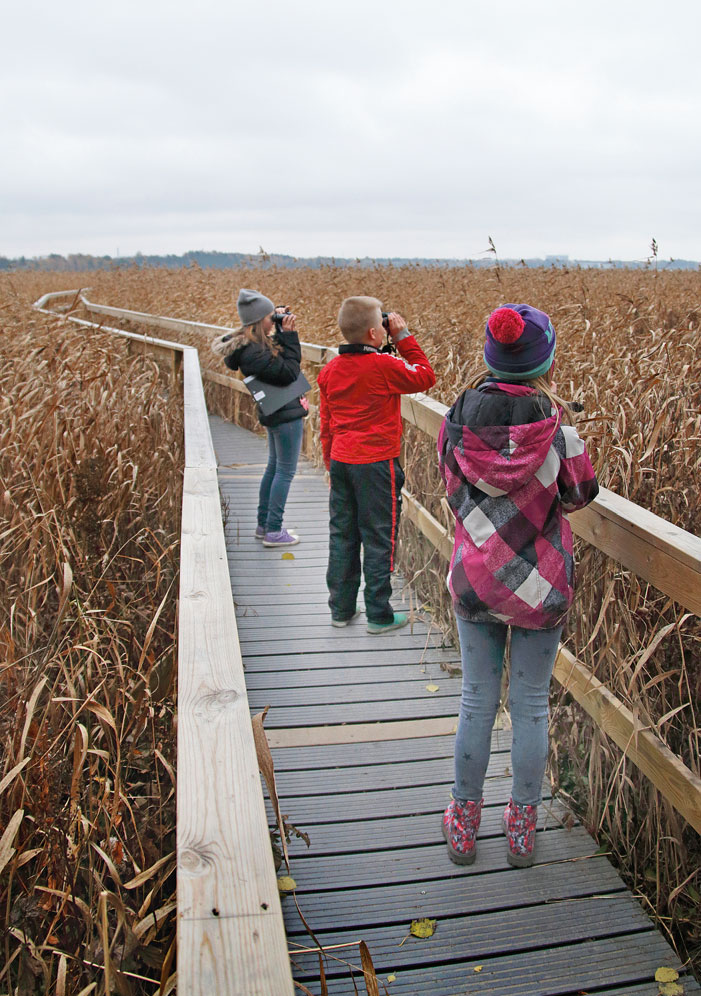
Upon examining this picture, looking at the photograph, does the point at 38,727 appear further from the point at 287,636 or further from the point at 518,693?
the point at 287,636

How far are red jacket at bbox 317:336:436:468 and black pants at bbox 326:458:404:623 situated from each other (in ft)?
0.27

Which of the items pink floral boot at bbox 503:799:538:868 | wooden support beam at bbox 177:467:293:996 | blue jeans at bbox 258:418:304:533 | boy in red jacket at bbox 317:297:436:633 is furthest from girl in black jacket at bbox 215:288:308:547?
wooden support beam at bbox 177:467:293:996

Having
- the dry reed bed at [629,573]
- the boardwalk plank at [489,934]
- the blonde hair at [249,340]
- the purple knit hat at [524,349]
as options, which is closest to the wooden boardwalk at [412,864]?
the boardwalk plank at [489,934]

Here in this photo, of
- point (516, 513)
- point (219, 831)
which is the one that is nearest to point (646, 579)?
point (516, 513)

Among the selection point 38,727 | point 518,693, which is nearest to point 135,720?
point 38,727

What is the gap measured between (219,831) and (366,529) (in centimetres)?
270

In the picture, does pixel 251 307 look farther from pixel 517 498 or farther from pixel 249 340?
pixel 517 498

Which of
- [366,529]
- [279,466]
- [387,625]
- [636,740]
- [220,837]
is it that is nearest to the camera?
[220,837]

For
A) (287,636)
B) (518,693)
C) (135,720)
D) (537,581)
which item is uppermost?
(537,581)

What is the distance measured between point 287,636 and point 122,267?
15.6 m

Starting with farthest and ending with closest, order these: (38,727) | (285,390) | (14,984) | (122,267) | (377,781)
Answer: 1. (122,267)
2. (285,390)
3. (377,781)
4. (38,727)
5. (14,984)

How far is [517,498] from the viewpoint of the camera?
2.12 metres

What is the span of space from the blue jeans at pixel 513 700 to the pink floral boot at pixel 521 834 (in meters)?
0.03

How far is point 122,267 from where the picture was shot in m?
17.8
